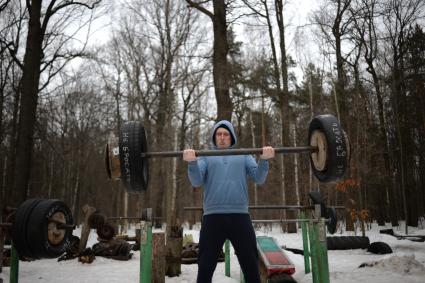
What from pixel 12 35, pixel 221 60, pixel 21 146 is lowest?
pixel 21 146

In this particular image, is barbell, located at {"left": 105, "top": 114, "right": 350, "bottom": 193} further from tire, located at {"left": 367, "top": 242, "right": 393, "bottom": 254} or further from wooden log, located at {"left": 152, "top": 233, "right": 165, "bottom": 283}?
tire, located at {"left": 367, "top": 242, "right": 393, "bottom": 254}

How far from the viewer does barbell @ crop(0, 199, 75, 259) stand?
332 centimetres

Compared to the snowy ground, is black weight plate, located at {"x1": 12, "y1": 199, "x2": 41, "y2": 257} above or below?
above

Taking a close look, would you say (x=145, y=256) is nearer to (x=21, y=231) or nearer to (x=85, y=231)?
(x=21, y=231)

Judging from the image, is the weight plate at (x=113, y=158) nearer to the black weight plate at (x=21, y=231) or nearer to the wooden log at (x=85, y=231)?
the black weight plate at (x=21, y=231)

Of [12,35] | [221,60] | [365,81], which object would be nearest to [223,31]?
[221,60]

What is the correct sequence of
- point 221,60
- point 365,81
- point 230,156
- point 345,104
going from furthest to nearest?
point 365,81, point 345,104, point 221,60, point 230,156

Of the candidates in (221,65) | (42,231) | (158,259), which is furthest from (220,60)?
(42,231)

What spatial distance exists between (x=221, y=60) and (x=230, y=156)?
6090mm

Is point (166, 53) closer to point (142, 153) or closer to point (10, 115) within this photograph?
point (10, 115)

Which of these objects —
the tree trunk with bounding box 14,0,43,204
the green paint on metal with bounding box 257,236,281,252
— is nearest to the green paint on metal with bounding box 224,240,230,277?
the green paint on metal with bounding box 257,236,281,252

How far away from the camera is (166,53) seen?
725 inches

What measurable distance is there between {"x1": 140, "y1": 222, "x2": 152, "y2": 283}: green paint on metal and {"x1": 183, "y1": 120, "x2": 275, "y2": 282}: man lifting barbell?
58 cm

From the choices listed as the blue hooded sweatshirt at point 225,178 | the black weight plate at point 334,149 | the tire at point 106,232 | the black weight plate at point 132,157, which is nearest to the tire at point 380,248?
the tire at point 106,232
